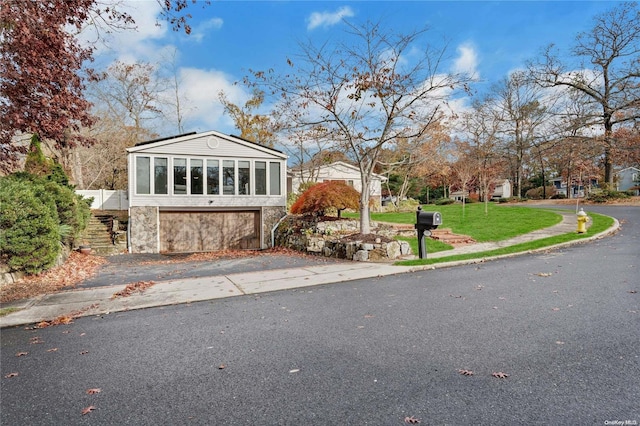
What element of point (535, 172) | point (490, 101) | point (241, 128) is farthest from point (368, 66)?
point (535, 172)

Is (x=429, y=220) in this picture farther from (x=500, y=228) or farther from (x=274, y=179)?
(x=274, y=179)

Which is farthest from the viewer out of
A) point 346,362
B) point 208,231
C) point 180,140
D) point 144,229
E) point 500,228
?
point 208,231

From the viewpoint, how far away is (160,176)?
58.2 ft

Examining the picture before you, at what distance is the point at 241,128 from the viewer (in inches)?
1209

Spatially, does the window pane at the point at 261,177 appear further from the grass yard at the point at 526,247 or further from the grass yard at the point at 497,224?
the grass yard at the point at 526,247

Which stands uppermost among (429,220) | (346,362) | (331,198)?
(331,198)

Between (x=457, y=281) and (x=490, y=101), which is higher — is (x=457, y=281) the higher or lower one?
the lower one

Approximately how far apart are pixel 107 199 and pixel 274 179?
35.6 feet

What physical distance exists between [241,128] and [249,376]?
29860 millimetres

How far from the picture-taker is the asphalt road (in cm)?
240

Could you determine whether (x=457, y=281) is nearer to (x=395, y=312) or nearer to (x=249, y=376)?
(x=395, y=312)

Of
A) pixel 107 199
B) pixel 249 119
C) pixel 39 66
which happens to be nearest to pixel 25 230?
pixel 39 66

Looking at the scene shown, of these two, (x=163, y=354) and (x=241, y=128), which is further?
(x=241, y=128)

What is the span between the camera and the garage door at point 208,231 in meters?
18.2
